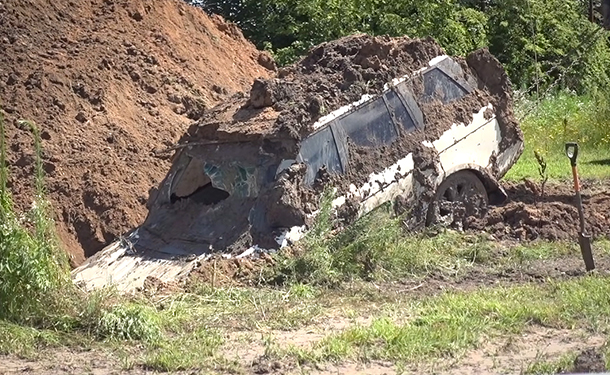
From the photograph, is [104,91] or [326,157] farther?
[104,91]

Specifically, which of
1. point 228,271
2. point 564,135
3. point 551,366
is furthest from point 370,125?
point 564,135

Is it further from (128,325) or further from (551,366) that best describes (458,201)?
(551,366)

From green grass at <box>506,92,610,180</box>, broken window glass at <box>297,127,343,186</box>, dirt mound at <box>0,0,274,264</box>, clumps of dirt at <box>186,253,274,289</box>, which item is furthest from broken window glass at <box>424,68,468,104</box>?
dirt mound at <box>0,0,274,264</box>

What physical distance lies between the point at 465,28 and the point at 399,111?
15.1 m

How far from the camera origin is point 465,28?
86.1 ft

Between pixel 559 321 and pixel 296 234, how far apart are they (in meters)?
3.05

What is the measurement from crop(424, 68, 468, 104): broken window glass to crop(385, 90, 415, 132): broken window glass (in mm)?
512

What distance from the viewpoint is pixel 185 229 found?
10.9 metres

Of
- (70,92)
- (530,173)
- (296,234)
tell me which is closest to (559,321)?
(296,234)

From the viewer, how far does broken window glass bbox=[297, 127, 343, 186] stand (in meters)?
10.7

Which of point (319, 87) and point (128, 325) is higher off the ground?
point (319, 87)

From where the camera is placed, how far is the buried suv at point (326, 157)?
34.4ft

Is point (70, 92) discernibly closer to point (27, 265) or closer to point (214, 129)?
point (214, 129)

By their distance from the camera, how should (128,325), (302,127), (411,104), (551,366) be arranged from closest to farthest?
1. (551,366)
2. (128,325)
3. (302,127)
4. (411,104)
